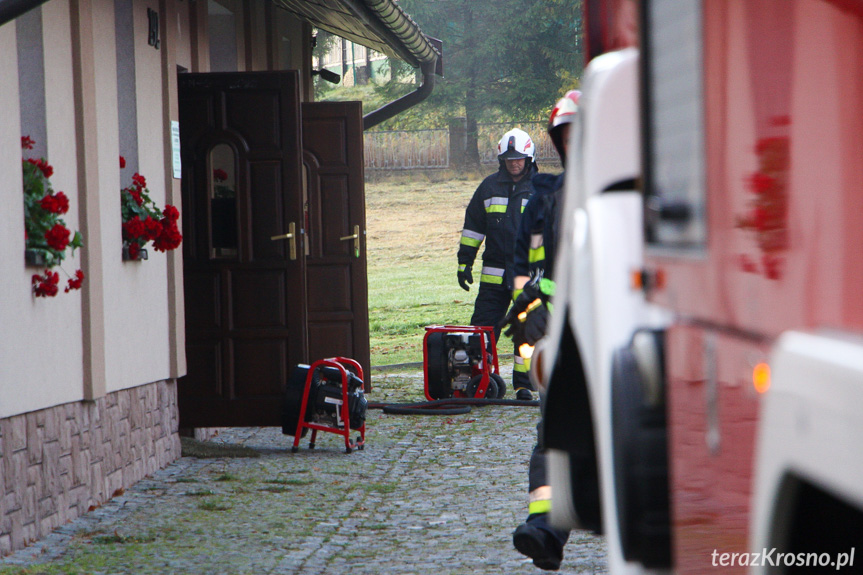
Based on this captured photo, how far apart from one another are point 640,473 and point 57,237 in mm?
4124

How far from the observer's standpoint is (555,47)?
36.5m

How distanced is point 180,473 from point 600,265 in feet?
18.9

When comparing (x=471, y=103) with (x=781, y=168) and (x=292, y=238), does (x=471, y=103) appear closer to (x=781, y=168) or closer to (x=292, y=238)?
(x=292, y=238)

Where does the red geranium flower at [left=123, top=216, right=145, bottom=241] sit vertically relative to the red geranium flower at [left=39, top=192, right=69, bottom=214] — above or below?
below

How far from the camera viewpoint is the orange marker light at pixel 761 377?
4.48 ft

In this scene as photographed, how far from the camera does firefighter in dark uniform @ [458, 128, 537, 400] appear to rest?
36.7ft

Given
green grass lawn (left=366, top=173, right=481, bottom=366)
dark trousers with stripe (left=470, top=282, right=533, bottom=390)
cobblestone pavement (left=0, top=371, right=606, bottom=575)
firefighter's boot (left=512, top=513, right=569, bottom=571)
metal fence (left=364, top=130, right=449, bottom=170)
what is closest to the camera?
firefighter's boot (left=512, top=513, right=569, bottom=571)

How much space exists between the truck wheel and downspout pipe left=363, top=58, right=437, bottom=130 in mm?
11790

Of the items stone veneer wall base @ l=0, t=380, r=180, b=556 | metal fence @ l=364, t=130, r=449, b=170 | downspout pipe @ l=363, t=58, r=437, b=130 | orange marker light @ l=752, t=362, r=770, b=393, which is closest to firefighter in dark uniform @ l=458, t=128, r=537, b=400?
downspout pipe @ l=363, t=58, r=437, b=130

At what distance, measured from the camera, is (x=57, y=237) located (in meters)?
5.55

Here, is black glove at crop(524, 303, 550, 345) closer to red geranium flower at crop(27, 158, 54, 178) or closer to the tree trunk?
red geranium flower at crop(27, 158, 54, 178)

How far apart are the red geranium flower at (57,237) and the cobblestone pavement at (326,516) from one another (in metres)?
1.42

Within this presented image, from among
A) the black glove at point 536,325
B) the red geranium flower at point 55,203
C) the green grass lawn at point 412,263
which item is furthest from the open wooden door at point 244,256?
the green grass lawn at point 412,263

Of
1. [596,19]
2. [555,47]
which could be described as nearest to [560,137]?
Answer: [596,19]
